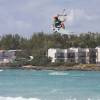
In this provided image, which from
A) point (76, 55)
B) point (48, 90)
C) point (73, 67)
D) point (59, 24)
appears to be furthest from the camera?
point (76, 55)

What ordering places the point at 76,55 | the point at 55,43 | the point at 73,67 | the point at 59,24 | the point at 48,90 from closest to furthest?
the point at 59,24 < the point at 48,90 < the point at 73,67 < the point at 76,55 < the point at 55,43

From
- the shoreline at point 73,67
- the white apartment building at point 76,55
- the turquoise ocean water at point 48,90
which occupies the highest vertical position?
the white apartment building at point 76,55

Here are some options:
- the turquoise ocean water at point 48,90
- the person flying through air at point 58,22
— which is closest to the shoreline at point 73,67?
the turquoise ocean water at point 48,90

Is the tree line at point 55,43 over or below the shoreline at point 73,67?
over

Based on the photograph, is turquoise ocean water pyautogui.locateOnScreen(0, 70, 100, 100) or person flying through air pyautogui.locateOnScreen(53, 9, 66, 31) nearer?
person flying through air pyautogui.locateOnScreen(53, 9, 66, 31)

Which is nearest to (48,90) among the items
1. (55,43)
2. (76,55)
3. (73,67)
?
(73,67)

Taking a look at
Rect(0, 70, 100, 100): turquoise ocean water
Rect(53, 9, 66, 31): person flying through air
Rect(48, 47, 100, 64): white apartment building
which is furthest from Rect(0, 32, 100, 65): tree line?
Rect(53, 9, 66, 31): person flying through air

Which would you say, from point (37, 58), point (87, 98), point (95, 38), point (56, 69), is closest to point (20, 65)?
point (37, 58)

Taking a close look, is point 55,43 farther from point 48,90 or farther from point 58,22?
point 58,22

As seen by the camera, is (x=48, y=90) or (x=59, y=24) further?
(x=48, y=90)

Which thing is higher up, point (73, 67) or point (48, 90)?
point (48, 90)

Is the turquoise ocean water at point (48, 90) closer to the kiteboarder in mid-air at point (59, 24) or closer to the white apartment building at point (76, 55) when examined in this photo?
the kiteboarder in mid-air at point (59, 24)

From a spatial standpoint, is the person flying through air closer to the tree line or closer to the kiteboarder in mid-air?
the kiteboarder in mid-air
